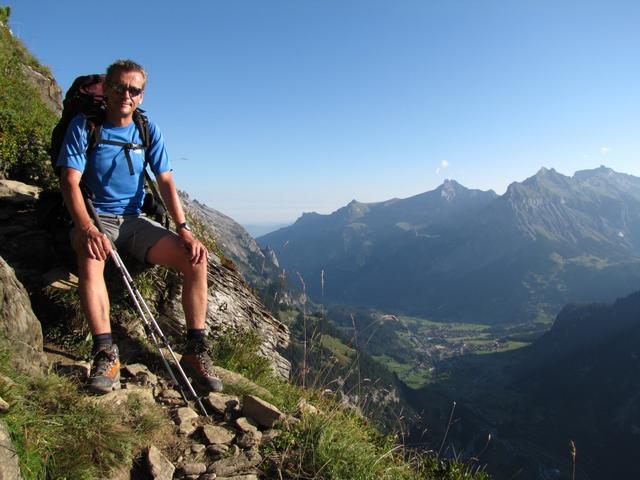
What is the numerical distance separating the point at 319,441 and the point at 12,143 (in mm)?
9350

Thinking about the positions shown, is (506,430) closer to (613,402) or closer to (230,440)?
(613,402)

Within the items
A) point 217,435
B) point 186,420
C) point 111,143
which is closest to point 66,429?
point 186,420

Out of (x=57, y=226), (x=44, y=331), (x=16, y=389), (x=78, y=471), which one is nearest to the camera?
(x=78, y=471)

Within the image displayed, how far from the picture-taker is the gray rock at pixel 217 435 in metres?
4.89

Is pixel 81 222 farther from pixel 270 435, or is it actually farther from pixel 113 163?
pixel 270 435

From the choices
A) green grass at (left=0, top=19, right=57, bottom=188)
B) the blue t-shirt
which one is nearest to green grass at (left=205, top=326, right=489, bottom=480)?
the blue t-shirt

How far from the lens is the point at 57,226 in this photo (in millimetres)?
6656

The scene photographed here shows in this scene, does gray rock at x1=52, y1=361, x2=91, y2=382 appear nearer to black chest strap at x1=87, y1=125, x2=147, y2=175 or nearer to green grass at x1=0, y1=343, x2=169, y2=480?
green grass at x1=0, y1=343, x2=169, y2=480

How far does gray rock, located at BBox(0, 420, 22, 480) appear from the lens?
3.18 metres

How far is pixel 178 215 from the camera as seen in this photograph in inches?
264

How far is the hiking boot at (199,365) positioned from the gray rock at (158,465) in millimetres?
1532

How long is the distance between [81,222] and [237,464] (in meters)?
3.50

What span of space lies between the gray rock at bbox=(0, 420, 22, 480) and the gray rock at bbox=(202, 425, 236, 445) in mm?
1949

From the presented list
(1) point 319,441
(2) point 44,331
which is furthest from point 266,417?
(2) point 44,331
